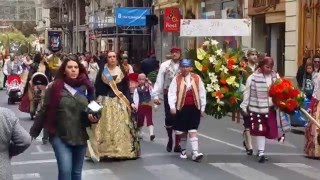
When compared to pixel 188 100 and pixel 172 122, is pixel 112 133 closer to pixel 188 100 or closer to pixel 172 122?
pixel 172 122

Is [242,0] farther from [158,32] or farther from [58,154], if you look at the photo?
[58,154]

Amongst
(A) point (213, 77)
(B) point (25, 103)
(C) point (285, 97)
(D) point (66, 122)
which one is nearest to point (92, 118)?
(D) point (66, 122)

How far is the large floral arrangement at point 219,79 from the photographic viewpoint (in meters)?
12.5

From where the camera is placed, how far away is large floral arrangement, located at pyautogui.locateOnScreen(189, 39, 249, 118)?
1249 cm

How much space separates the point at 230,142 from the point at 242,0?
15162 millimetres

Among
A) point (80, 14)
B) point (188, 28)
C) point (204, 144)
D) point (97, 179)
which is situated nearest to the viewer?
point (97, 179)

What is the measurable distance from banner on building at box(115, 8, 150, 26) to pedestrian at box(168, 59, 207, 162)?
1001 inches

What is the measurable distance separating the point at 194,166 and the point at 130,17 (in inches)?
1064

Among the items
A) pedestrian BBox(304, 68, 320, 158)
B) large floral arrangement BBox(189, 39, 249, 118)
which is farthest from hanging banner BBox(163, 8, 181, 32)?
pedestrian BBox(304, 68, 320, 158)

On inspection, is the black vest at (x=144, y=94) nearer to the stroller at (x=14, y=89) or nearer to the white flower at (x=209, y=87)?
the white flower at (x=209, y=87)

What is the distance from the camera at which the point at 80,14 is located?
67.9m

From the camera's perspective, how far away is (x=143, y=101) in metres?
15.4

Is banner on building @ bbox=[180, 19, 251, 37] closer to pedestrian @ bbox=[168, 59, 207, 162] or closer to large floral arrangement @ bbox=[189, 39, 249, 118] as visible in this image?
large floral arrangement @ bbox=[189, 39, 249, 118]

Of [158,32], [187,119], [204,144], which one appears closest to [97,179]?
[187,119]
